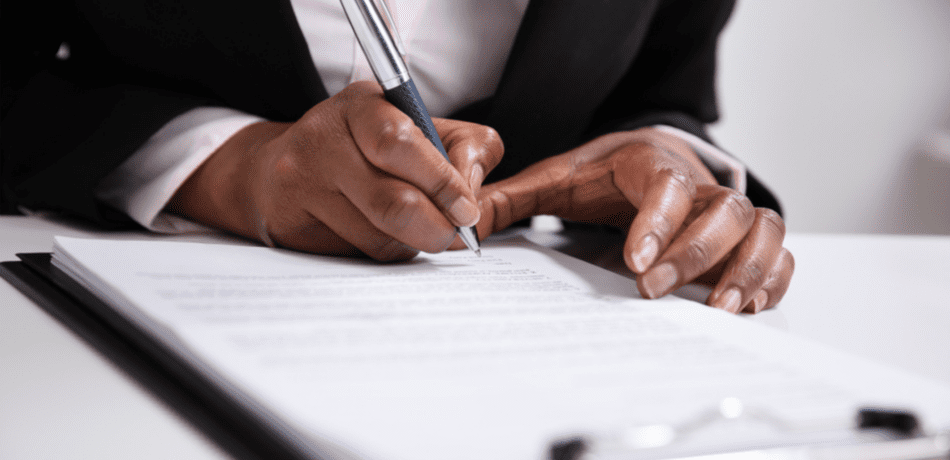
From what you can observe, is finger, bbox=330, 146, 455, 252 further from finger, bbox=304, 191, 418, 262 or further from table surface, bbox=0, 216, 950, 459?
table surface, bbox=0, 216, 950, 459

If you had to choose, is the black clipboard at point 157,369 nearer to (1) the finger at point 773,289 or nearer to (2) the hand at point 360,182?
(2) the hand at point 360,182

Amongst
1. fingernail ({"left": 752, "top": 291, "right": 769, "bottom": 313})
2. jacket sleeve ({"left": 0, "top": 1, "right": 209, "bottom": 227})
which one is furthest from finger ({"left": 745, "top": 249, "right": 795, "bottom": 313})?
jacket sleeve ({"left": 0, "top": 1, "right": 209, "bottom": 227})

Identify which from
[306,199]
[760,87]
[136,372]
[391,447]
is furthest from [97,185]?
[760,87]

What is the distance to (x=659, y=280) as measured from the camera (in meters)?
0.36

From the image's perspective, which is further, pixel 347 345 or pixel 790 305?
pixel 790 305

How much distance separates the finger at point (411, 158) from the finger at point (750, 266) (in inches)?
6.3

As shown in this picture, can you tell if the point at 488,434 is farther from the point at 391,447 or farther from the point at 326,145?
the point at 326,145

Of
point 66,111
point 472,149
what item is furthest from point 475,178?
point 66,111

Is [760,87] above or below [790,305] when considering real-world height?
below

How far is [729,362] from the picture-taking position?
243 millimetres

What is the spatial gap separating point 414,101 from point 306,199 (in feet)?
0.31


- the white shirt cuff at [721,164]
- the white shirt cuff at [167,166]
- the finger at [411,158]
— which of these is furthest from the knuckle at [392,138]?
the white shirt cuff at [721,164]

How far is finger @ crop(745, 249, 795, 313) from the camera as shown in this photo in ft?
1.33

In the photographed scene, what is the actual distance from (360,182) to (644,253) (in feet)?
0.58
